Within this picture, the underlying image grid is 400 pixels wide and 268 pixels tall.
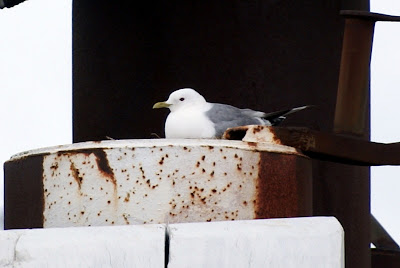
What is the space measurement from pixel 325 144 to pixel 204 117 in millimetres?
758

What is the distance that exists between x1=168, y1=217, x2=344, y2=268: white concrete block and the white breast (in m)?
1.14

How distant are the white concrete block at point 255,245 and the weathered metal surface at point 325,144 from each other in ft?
1.34

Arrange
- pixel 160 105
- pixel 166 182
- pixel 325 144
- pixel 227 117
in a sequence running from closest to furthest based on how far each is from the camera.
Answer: pixel 166 182 → pixel 325 144 → pixel 227 117 → pixel 160 105

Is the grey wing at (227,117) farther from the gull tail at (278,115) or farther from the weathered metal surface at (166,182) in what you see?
the weathered metal surface at (166,182)

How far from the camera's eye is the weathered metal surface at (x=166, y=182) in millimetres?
2354

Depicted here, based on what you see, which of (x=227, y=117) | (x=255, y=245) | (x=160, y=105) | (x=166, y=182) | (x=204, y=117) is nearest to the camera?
(x=255, y=245)

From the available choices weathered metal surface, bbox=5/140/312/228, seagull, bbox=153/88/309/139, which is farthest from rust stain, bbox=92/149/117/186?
seagull, bbox=153/88/309/139

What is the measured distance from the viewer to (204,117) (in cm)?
326

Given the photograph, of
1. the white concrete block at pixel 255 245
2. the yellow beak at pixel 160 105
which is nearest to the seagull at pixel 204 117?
the yellow beak at pixel 160 105

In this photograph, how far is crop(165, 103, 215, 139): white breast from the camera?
3250 mm

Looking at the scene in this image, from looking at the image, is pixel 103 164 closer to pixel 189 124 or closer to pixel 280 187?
pixel 280 187

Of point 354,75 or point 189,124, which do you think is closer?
point 354,75

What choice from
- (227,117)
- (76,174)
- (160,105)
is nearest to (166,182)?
(76,174)

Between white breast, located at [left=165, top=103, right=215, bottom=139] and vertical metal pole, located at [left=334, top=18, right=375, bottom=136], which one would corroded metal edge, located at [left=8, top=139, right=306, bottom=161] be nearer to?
vertical metal pole, located at [left=334, top=18, right=375, bottom=136]
